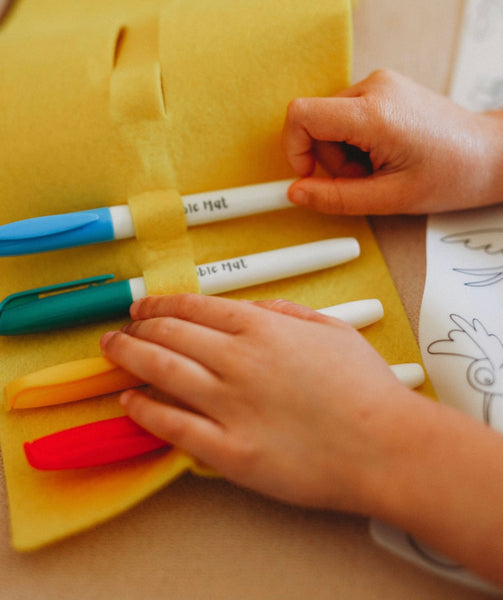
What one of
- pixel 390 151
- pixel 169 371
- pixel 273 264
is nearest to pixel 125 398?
pixel 169 371

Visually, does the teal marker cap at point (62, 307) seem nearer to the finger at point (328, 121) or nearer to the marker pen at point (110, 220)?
the marker pen at point (110, 220)

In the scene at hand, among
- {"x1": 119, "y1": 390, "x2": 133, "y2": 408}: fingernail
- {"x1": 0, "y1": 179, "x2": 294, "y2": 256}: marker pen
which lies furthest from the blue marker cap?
{"x1": 119, "y1": 390, "x2": 133, "y2": 408}: fingernail

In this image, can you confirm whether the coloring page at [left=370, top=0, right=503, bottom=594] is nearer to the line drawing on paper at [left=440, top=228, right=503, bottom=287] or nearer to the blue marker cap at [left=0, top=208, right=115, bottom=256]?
the line drawing on paper at [left=440, top=228, right=503, bottom=287]

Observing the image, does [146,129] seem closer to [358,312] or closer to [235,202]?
[235,202]

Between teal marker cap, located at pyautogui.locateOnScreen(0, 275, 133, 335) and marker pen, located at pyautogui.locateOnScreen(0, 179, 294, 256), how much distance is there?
0.03m

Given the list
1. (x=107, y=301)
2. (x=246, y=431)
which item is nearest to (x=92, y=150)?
(x=107, y=301)

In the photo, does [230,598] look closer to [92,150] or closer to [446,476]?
[446,476]

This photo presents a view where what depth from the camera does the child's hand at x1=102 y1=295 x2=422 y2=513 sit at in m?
0.28

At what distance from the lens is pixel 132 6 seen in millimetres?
452

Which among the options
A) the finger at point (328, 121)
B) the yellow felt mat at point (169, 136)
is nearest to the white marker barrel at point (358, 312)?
the yellow felt mat at point (169, 136)

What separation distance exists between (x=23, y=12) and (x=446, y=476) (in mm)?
489

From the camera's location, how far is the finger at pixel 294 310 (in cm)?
32

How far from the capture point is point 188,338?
31 centimetres

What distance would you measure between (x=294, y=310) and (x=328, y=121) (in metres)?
0.14
